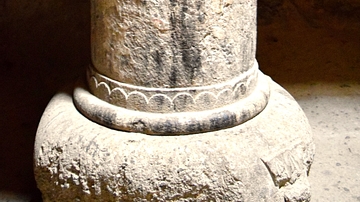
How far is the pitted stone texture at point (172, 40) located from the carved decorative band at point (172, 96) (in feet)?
0.05

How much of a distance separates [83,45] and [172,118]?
1370 mm

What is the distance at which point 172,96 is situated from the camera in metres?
1.41

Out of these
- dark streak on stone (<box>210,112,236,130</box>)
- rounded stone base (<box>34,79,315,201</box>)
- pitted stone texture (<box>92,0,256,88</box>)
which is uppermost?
pitted stone texture (<box>92,0,256,88</box>)

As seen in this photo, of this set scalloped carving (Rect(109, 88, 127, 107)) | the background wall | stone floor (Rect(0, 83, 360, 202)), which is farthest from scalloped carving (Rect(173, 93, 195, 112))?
the background wall

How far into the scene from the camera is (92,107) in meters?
1.48

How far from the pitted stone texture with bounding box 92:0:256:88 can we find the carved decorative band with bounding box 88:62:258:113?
0.6 inches

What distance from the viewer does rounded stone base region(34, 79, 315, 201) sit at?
1.34 meters

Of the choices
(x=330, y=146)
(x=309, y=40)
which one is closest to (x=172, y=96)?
(x=330, y=146)

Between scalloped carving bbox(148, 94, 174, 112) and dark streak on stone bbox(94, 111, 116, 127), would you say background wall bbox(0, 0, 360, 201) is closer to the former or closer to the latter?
dark streak on stone bbox(94, 111, 116, 127)

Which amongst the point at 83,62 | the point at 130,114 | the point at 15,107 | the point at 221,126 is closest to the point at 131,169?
the point at 130,114

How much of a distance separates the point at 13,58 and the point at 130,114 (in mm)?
1389

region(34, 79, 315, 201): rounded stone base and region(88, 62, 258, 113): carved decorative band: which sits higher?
region(88, 62, 258, 113): carved decorative band

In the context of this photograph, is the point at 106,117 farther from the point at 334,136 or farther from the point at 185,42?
the point at 334,136

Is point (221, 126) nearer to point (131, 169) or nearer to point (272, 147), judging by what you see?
point (272, 147)
